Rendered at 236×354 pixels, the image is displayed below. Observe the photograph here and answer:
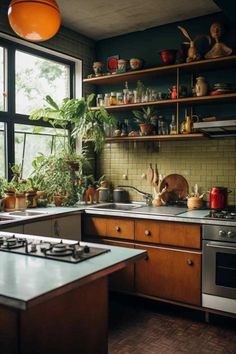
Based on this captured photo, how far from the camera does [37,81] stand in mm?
4148

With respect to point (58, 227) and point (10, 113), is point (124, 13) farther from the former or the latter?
point (58, 227)


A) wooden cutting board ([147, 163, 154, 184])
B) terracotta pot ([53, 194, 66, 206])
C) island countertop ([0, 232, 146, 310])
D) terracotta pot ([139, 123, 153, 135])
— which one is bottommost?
island countertop ([0, 232, 146, 310])

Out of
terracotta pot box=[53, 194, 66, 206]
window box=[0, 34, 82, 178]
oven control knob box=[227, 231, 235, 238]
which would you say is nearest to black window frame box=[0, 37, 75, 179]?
window box=[0, 34, 82, 178]

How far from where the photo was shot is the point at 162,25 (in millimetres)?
4191

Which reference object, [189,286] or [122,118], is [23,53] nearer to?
[122,118]

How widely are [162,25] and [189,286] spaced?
2784 mm

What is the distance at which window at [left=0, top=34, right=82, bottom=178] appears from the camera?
12.4 ft

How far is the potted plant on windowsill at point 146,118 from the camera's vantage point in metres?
4.02

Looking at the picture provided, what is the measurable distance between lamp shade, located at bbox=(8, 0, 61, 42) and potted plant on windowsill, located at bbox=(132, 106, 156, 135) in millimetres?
2170

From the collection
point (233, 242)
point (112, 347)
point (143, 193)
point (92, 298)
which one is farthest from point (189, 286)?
point (92, 298)

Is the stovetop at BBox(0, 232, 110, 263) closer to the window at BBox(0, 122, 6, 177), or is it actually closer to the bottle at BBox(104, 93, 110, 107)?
the window at BBox(0, 122, 6, 177)

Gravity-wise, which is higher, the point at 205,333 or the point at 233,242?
the point at 233,242

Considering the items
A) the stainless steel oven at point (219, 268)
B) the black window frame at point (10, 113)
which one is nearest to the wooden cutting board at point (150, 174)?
the stainless steel oven at point (219, 268)

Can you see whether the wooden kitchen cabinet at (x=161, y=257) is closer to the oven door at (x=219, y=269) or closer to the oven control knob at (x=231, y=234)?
the oven door at (x=219, y=269)
